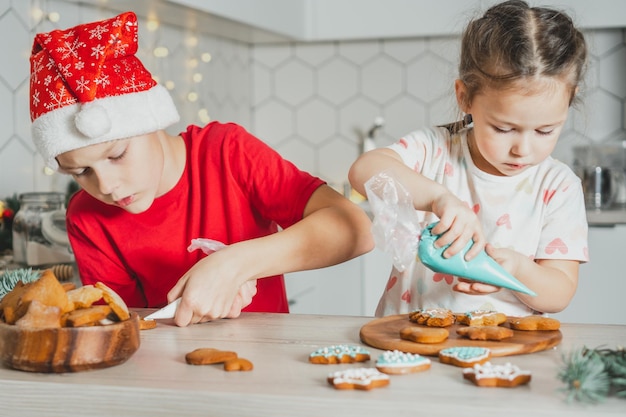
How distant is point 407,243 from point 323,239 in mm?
218

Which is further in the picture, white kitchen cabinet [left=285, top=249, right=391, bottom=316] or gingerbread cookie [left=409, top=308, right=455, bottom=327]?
white kitchen cabinet [left=285, top=249, right=391, bottom=316]

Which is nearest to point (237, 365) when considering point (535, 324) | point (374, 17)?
point (535, 324)

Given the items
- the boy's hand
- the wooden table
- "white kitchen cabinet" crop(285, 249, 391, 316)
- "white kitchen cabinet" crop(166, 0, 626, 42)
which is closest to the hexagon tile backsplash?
"white kitchen cabinet" crop(166, 0, 626, 42)

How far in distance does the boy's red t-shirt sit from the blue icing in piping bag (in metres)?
0.40

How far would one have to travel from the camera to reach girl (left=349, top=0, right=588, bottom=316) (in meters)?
1.11

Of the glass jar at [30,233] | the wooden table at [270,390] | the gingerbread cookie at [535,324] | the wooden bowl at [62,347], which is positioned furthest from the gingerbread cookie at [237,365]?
the glass jar at [30,233]

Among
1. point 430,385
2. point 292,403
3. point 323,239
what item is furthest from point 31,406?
point 323,239

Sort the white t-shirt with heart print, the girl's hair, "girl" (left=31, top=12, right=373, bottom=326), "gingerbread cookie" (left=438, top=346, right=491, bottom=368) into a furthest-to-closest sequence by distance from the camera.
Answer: the white t-shirt with heart print → the girl's hair → "girl" (left=31, top=12, right=373, bottom=326) → "gingerbread cookie" (left=438, top=346, right=491, bottom=368)

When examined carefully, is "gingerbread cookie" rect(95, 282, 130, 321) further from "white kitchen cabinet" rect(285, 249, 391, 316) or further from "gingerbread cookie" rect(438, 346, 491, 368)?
"white kitchen cabinet" rect(285, 249, 391, 316)

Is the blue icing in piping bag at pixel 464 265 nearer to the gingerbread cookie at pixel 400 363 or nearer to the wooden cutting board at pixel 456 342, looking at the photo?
the wooden cutting board at pixel 456 342

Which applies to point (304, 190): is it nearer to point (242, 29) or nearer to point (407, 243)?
point (407, 243)

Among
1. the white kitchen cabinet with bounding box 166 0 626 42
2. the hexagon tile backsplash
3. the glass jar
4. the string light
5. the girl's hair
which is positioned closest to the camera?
the girl's hair

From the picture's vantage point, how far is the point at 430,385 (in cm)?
66

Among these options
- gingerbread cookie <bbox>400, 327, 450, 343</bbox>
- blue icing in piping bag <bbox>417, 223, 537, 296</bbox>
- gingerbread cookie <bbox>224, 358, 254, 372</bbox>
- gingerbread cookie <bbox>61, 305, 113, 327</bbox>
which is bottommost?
gingerbread cookie <bbox>224, 358, 254, 372</bbox>
